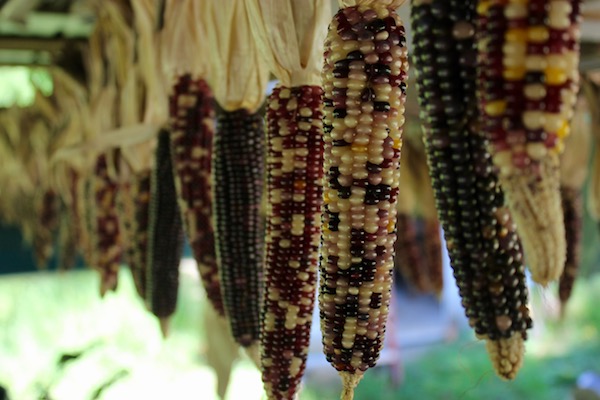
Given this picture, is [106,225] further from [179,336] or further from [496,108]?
[179,336]

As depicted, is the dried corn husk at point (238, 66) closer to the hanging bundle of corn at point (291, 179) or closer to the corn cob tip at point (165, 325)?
the hanging bundle of corn at point (291, 179)

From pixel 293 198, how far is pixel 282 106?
0.52 ft

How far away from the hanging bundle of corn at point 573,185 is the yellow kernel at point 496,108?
5.24 ft

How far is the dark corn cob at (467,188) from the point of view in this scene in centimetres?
69

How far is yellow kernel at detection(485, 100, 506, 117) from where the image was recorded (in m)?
0.59

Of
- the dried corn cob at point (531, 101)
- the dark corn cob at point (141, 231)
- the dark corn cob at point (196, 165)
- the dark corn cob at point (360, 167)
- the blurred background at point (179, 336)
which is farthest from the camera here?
the blurred background at point (179, 336)

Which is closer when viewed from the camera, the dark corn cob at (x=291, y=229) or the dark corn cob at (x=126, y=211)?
the dark corn cob at (x=291, y=229)

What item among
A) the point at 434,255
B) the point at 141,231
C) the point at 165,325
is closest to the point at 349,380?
the point at 165,325

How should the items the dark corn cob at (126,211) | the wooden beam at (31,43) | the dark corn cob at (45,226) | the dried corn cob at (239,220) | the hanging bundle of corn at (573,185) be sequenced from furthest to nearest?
the dark corn cob at (45,226) < the wooden beam at (31,43) < the dark corn cob at (126,211) < the hanging bundle of corn at (573,185) < the dried corn cob at (239,220)

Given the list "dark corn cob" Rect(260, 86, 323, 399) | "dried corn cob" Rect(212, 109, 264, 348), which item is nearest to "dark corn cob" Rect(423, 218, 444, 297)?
"dried corn cob" Rect(212, 109, 264, 348)

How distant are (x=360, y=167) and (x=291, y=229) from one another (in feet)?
0.82

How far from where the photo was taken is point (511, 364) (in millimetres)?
747

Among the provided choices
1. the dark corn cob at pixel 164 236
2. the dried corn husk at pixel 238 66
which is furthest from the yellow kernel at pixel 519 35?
the dark corn cob at pixel 164 236

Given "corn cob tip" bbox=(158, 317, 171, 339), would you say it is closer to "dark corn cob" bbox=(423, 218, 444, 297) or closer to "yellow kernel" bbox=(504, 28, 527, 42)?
"yellow kernel" bbox=(504, 28, 527, 42)
